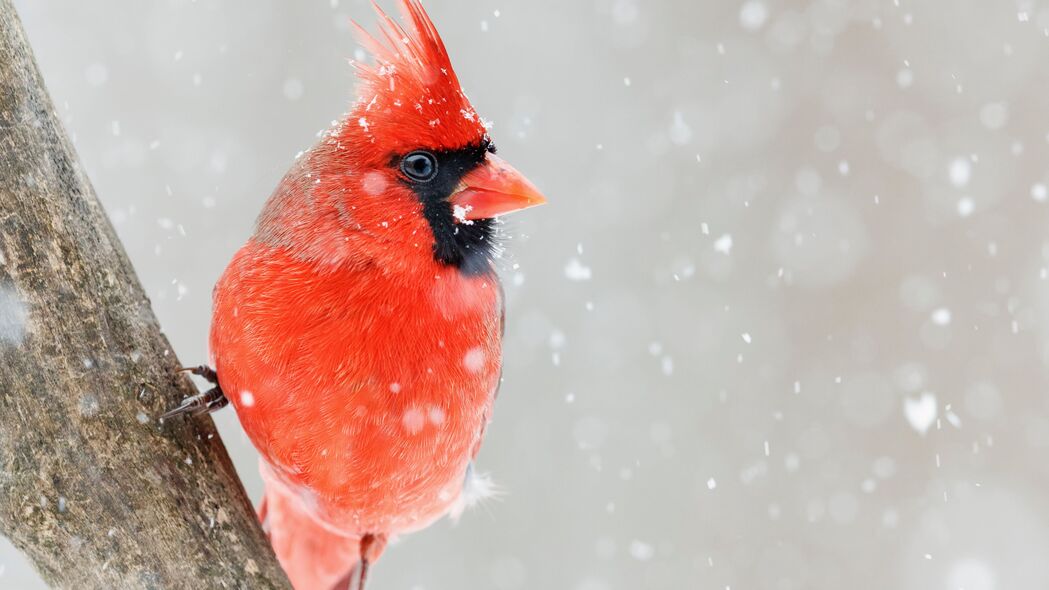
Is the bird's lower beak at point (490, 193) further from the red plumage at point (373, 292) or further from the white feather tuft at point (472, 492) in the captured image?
the white feather tuft at point (472, 492)

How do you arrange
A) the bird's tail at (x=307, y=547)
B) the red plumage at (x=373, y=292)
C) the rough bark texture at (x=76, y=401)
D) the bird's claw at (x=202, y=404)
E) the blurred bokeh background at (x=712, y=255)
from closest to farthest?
1. the rough bark texture at (x=76, y=401)
2. the bird's claw at (x=202, y=404)
3. the red plumage at (x=373, y=292)
4. the bird's tail at (x=307, y=547)
5. the blurred bokeh background at (x=712, y=255)

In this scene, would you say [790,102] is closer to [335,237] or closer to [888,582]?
[888,582]

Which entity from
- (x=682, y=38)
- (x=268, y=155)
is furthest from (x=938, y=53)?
(x=268, y=155)

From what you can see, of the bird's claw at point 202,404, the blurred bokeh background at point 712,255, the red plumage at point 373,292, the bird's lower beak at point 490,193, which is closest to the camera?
the bird's claw at point 202,404

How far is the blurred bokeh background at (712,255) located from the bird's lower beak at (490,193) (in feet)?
9.70

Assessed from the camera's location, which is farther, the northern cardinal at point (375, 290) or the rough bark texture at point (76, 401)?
the northern cardinal at point (375, 290)

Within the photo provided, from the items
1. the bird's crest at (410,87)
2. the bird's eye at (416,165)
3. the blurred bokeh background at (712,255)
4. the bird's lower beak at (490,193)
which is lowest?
the blurred bokeh background at (712,255)

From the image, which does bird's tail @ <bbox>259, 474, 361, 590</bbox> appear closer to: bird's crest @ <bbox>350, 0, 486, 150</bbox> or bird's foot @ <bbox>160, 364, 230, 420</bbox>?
bird's foot @ <bbox>160, 364, 230, 420</bbox>

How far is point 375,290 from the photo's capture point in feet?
6.57

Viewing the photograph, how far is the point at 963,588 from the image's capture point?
17.0 feet

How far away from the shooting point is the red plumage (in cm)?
198

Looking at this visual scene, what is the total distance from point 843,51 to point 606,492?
8.46 feet

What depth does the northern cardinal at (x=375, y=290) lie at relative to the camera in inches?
77.9

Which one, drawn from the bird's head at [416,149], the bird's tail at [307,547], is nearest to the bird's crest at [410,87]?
the bird's head at [416,149]
